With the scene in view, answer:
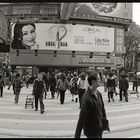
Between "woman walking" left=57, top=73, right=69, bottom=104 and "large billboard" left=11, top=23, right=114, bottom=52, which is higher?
"large billboard" left=11, top=23, right=114, bottom=52

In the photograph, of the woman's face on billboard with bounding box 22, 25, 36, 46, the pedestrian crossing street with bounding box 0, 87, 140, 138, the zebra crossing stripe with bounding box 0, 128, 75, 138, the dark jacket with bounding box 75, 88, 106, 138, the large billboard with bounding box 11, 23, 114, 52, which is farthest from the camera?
the woman's face on billboard with bounding box 22, 25, 36, 46

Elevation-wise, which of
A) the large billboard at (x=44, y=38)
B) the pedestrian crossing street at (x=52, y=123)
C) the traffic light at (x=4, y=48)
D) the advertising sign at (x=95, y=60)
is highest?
the large billboard at (x=44, y=38)

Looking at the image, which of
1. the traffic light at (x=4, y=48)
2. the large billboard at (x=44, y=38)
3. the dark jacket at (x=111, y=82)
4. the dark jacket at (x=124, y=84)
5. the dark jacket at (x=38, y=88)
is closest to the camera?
the dark jacket at (x=38, y=88)

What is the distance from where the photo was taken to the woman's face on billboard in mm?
41156

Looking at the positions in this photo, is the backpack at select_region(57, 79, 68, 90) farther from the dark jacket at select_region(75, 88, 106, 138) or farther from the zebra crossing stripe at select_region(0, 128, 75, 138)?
the dark jacket at select_region(75, 88, 106, 138)

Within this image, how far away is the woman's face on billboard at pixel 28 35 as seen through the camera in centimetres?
4116

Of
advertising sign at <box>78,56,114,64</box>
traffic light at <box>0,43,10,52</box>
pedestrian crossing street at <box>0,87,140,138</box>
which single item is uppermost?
traffic light at <box>0,43,10,52</box>

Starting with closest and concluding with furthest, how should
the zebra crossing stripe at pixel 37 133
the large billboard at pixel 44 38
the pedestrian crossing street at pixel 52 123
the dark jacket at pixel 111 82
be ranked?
1. the zebra crossing stripe at pixel 37 133
2. the pedestrian crossing street at pixel 52 123
3. the dark jacket at pixel 111 82
4. the large billboard at pixel 44 38

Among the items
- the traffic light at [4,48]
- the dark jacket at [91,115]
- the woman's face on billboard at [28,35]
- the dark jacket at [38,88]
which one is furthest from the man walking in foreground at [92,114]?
the woman's face on billboard at [28,35]

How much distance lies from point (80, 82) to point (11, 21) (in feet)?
92.8

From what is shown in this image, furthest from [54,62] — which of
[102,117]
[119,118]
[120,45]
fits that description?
[102,117]

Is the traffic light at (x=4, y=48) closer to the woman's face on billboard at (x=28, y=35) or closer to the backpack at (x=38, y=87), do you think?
the woman's face on billboard at (x=28, y=35)

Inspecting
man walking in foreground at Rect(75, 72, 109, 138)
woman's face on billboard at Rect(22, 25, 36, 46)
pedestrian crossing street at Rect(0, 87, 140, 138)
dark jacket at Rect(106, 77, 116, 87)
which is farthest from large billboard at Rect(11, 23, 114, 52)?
man walking in foreground at Rect(75, 72, 109, 138)

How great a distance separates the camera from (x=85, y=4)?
3279 mm
